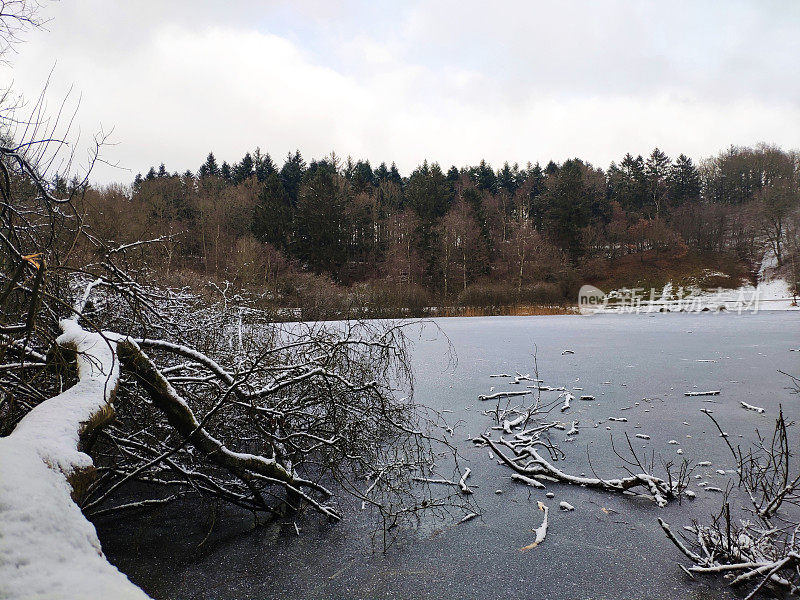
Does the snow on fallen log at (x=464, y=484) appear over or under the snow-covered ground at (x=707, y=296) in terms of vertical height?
under

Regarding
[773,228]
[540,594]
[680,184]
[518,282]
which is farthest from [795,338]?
[680,184]

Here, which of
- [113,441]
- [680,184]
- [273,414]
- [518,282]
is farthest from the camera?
[680,184]

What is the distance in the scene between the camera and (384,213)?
42812 millimetres

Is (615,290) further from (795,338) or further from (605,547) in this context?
(605,547)

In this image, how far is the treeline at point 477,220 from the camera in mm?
31781

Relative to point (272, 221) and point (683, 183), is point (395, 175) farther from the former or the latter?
point (683, 183)

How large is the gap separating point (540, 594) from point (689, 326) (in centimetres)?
1657

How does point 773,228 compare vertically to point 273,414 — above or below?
above

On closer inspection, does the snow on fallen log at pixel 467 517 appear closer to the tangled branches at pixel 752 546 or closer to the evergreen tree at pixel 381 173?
the tangled branches at pixel 752 546

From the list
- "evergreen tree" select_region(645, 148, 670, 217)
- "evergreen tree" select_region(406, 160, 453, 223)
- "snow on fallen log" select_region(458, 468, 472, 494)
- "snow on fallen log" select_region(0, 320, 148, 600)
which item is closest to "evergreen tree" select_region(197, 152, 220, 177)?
"evergreen tree" select_region(406, 160, 453, 223)

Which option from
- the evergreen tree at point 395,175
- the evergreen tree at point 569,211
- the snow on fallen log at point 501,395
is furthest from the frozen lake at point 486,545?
the evergreen tree at point 395,175

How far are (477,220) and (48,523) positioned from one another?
36966mm

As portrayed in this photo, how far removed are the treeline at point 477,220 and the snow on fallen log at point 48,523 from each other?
20.1 m

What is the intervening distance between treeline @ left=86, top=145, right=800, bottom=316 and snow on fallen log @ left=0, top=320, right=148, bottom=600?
20.1 meters
